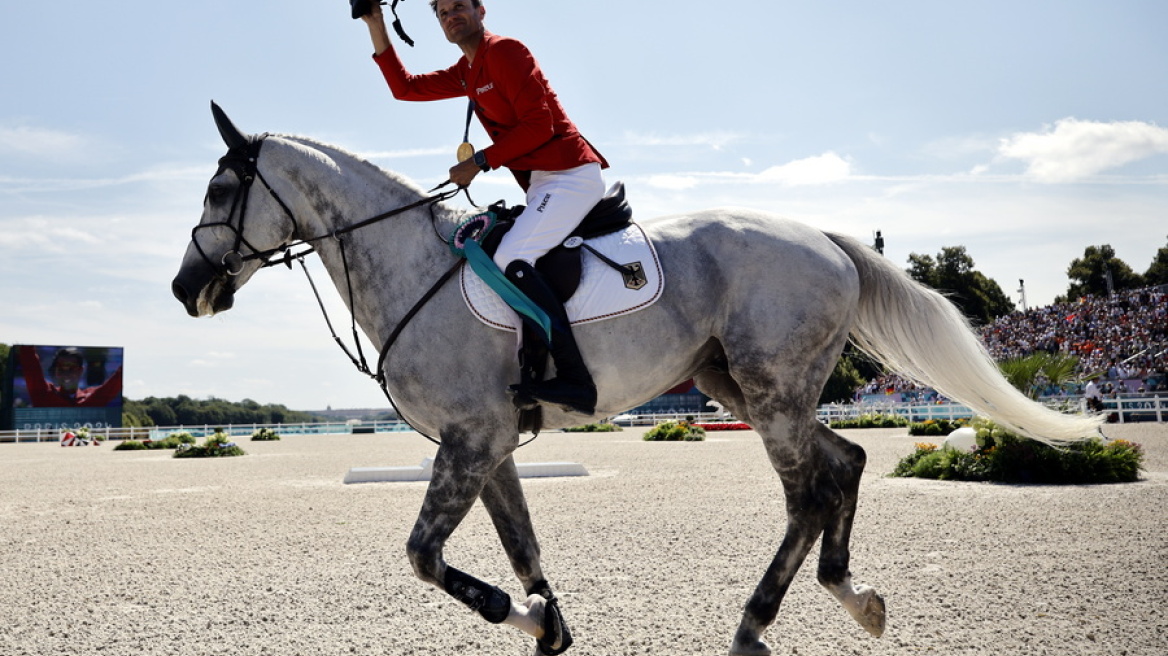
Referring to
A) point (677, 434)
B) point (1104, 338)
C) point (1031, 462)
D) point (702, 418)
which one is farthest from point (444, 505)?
point (1104, 338)

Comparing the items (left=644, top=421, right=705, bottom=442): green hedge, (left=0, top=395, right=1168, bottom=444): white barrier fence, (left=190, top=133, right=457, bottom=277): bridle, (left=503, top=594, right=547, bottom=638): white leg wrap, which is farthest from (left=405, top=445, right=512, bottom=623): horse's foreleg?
(left=644, top=421, right=705, bottom=442): green hedge

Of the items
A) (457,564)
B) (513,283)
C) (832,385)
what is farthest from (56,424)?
(513,283)

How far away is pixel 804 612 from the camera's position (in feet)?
19.1

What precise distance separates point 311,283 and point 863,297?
2.95m

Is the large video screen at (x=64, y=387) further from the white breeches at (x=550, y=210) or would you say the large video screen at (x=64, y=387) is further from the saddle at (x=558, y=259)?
the white breeches at (x=550, y=210)

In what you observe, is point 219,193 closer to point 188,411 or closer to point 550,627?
point 550,627

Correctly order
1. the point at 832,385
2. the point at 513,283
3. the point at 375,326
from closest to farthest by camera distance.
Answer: the point at 513,283
the point at 375,326
the point at 832,385

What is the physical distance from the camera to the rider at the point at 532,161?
3.96 meters

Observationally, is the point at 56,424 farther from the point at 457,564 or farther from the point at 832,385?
the point at 457,564

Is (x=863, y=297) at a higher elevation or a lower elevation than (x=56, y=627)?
Result: higher

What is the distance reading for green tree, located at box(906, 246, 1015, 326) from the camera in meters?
74.3

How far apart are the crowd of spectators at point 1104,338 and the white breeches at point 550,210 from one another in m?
33.9

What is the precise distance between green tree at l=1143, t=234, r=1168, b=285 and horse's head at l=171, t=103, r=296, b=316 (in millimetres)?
87937

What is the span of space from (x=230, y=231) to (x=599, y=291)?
6.14ft
